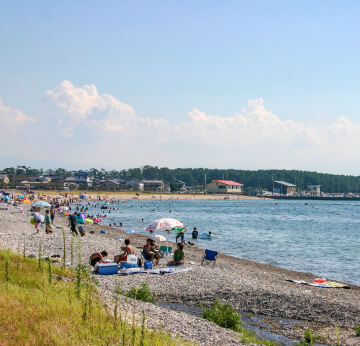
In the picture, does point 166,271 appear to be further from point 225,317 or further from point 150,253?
point 225,317

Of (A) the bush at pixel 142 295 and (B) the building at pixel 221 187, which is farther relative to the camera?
(B) the building at pixel 221 187

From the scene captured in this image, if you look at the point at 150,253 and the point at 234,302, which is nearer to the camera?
the point at 234,302

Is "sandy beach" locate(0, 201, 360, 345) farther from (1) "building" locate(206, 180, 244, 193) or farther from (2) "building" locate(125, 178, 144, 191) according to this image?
(1) "building" locate(206, 180, 244, 193)

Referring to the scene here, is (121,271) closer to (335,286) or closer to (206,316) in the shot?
(206,316)

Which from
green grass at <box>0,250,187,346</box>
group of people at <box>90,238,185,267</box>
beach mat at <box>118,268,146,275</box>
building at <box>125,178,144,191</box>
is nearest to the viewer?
green grass at <box>0,250,187,346</box>

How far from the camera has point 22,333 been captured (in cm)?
696

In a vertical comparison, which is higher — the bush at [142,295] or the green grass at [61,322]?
the green grass at [61,322]

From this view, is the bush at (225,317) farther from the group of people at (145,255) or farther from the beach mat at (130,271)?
the group of people at (145,255)

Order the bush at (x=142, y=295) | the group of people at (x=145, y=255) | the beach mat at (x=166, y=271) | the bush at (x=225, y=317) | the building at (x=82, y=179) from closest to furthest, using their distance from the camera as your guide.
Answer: the bush at (x=225, y=317) → the bush at (x=142, y=295) → the beach mat at (x=166, y=271) → the group of people at (x=145, y=255) → the building at (x=82, y=179)

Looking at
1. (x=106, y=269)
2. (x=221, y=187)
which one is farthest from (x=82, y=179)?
(x=106, y=269)

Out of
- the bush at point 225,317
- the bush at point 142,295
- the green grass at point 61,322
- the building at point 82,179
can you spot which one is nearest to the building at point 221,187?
the building at point 82,179

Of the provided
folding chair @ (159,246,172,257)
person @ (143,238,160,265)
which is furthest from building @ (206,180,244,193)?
person @ (143,238,160,265)

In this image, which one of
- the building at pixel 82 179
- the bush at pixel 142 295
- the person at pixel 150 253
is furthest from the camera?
the building at pixel 82 179

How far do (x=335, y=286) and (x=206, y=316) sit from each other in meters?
9.74
